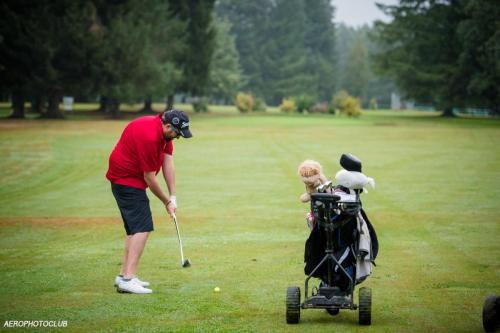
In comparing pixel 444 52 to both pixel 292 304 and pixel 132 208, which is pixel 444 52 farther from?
pixel 292 304

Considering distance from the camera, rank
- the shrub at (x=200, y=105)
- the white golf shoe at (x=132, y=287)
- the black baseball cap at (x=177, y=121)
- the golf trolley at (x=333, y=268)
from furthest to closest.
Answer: the shrub at (x=200, y=105) → the white golf shoe at (x=132, y=287) → the black baseball cap at (x=177, y=121) → the golf trolley at (x=333, y=268)

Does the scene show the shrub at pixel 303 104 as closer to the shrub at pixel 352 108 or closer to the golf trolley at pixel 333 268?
the shrub at pixel 352 108

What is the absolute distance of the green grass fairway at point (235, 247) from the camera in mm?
7633

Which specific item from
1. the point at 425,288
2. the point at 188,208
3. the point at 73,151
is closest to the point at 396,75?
the point at 73,151

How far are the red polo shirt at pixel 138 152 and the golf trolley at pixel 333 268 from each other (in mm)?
2036

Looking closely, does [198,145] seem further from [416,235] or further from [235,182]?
[416,235]

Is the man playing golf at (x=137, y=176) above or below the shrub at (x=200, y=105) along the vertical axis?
above

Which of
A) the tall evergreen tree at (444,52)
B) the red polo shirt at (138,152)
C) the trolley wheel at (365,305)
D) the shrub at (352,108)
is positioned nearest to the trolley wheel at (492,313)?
the trolley wheel at (365,305)

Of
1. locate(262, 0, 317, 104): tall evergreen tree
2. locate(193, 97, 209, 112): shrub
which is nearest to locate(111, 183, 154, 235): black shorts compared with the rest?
locate(193, 97, 209, 112): shrub

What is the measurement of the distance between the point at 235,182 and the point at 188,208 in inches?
212

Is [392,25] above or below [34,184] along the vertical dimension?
above

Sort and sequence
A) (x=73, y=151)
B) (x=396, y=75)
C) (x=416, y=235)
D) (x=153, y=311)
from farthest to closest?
(x=396, y=75) → (x=73, y=151) → (x=416, y=235) → (x=153, y=311)

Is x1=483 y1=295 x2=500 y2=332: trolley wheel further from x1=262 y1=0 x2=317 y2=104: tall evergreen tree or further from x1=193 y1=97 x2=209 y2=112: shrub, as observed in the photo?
x1=262 y1=0 x2=317 y2=104: tall evergreen tree

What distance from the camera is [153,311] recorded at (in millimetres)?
7789
